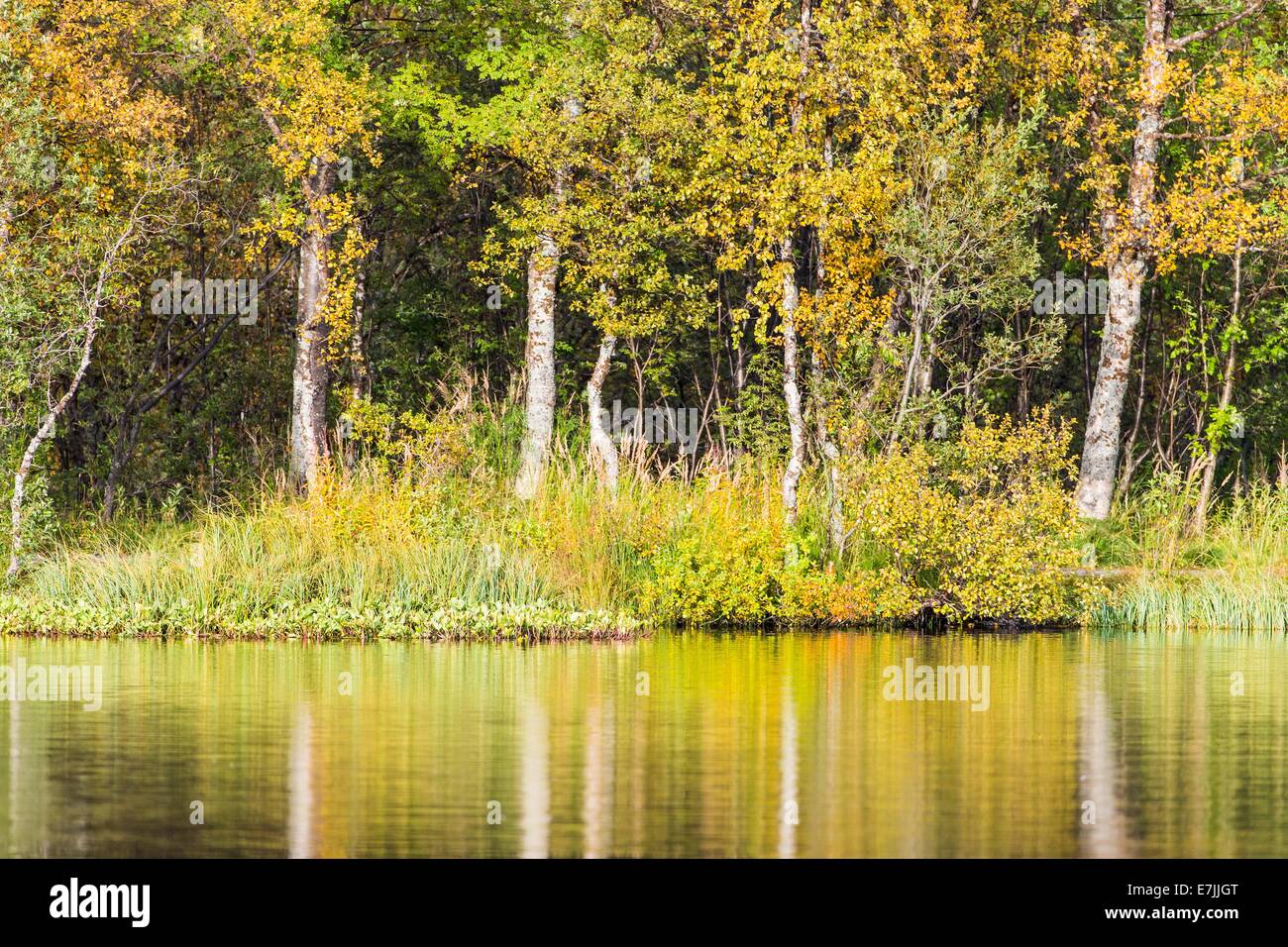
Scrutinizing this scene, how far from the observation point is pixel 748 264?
1542 inches

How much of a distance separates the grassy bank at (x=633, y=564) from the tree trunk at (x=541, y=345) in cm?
179

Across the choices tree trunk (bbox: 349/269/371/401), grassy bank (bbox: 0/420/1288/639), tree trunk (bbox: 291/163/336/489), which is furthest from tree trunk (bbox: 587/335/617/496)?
tree trunk (bbox: 291/163/336/489)

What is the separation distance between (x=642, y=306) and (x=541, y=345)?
1.72m

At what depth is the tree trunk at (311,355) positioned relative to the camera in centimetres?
3247

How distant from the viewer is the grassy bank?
26.3 m

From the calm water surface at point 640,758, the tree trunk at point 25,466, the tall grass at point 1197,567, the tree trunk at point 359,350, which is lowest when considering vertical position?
the calm water surface at point 640,758

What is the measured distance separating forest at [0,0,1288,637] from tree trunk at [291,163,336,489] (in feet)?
0.26

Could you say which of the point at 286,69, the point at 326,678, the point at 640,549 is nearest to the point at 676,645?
the point at 640,549

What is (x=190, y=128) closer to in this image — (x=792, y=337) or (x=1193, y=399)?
(x=792, y=337)

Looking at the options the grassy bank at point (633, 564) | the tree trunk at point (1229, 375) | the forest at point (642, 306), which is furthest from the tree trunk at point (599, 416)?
the tree trunk at point (1229, 375)

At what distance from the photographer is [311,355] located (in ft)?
108

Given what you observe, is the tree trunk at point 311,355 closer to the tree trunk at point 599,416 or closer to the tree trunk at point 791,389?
the tree trunk at point 599,416
